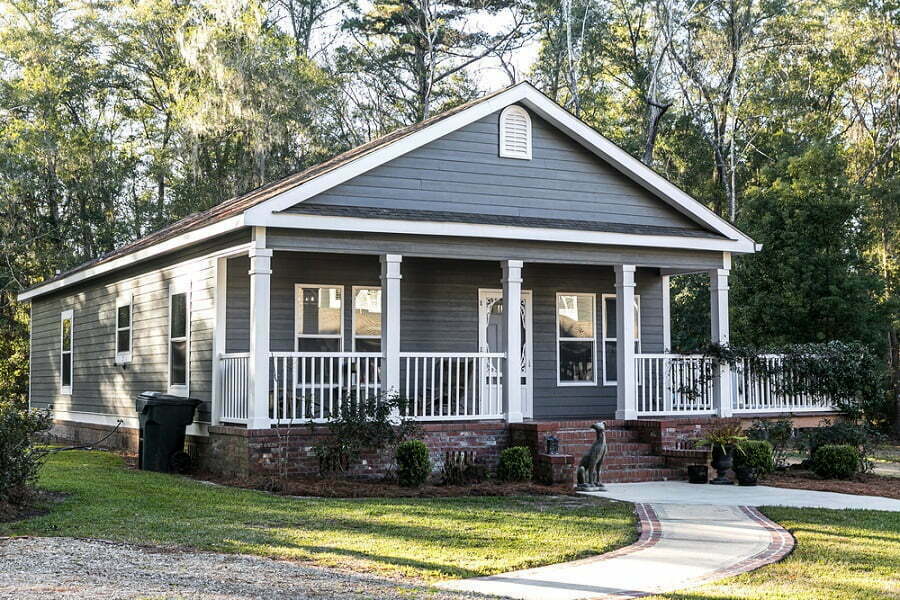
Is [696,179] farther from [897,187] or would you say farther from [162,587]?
[162,587]

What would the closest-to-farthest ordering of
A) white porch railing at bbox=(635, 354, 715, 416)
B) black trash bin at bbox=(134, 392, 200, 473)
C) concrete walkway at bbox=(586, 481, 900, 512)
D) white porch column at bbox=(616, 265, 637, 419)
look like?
1. concrete walkway at bbox=(586, 481, 900, 512)
2. black trash bin at bbox=(134, 392, 200, 473)
3. white porch column at bbox=(616, 265, 637, 419)
4. white porch railing at bbox=(635, 354, 715, 416)

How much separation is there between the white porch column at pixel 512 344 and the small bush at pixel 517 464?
943mm

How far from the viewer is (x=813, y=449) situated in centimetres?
1599

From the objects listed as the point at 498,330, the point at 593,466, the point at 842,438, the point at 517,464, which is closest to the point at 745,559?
the point at 593,466

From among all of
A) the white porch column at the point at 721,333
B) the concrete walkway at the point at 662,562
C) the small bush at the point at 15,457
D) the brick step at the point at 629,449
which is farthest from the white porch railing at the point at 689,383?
the small bush at the point at 15,457

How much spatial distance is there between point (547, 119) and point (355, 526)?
27.1ft

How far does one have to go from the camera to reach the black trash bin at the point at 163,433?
15250mm

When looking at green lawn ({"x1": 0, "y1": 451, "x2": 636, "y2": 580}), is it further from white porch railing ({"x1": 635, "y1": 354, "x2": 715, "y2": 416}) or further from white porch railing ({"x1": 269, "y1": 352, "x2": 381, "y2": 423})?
white porch railing ({"x1": 635, "y1": 354, "x2": 715, "y2": 416})

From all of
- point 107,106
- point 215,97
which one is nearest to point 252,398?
point 215,97

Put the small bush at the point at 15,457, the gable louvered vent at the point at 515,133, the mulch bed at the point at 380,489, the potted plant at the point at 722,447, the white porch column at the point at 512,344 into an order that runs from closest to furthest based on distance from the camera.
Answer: the small bush at the point at 15,457 → the mulch bed at the point at 380,489 → the potted plant at the point at 722,447 → the white porch column at the point at 512,344 → the gable louvered vent at the point at 515,133

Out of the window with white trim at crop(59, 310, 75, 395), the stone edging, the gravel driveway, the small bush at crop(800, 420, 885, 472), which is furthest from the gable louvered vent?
the window with white trim at crop(59, 310, 75, 395)

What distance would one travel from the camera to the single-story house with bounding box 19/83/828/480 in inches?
557

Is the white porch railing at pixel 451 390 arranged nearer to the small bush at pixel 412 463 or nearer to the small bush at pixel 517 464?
the small bush at pixel 412 463

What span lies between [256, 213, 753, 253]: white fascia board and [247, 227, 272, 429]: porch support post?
1.48 ft
